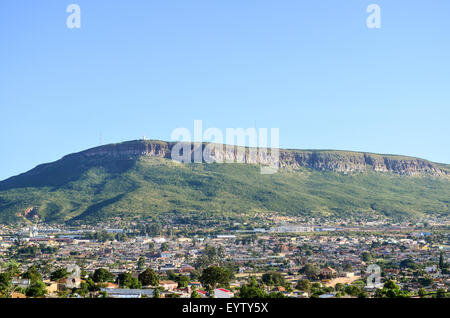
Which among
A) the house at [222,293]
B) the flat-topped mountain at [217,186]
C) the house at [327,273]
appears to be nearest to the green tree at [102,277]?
the house at [222,293]

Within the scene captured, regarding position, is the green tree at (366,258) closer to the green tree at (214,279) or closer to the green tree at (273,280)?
the green tree at (273,280)

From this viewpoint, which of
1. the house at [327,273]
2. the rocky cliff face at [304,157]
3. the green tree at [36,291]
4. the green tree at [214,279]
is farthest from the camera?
the rocky cliff face at [304,157]

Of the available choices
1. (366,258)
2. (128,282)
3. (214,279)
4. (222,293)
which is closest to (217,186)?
(366,258)

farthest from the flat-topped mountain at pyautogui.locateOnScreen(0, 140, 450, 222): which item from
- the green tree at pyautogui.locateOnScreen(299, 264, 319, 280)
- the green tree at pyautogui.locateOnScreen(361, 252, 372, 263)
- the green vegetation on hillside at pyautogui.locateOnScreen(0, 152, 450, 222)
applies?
the green tree at pyautogui.locateOnScreen(299, 264, 319, 280)
